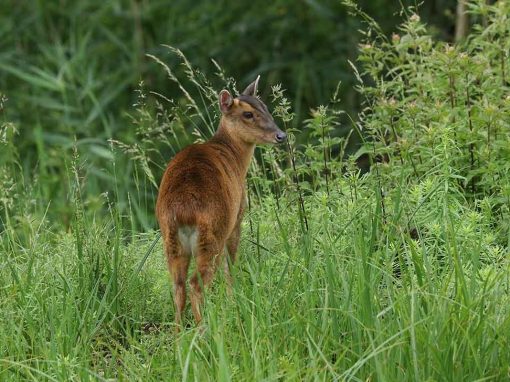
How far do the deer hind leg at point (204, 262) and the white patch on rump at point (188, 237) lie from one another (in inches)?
0.9

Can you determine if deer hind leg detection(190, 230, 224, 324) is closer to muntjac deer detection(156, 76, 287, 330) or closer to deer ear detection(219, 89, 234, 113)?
muntjac deer detection(156, 76, 287, 330)

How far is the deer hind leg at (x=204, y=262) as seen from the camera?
213 inches

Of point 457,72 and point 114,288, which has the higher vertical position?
point 457,72

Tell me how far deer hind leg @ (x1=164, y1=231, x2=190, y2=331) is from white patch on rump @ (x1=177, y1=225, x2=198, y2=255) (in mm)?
20

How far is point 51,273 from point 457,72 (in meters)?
2.01

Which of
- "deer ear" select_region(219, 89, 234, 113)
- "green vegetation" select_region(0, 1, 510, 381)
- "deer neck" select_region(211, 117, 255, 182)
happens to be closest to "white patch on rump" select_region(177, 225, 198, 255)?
"green vegetation" select_region(0, 1, 510, 381)

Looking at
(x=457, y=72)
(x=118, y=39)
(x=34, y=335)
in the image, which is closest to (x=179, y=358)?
(x=34, y=335)

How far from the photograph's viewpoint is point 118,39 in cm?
1133

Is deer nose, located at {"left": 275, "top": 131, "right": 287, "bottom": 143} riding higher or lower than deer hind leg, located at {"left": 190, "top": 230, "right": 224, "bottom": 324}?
higher

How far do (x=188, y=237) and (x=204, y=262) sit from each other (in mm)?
117

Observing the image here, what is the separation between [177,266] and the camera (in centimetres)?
550

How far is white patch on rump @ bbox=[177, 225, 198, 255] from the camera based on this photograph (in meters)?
5.44

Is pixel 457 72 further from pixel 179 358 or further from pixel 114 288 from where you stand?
pixel 179 358

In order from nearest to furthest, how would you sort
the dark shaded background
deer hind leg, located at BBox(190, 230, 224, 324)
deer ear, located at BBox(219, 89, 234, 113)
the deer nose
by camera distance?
1. deer hind leg, located at BBox(190, 230, 224, 324)
2. the deer nose
3. deer ear, located at BBox(219, 89, 234, 113)
4. the dark shaded background
